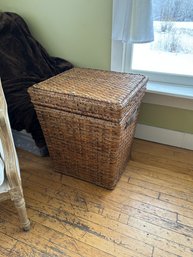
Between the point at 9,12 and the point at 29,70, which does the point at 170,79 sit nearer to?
the point at 29,70

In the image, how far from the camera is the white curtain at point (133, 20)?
1.10m

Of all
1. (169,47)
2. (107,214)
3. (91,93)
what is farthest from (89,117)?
(169,47)

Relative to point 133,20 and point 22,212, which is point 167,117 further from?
point 22,212

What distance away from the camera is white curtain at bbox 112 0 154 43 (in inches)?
43.2

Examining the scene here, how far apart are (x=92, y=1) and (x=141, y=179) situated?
1.12 m

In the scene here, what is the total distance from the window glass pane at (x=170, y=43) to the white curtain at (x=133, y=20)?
0.59 ft

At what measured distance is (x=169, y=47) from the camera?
4.36ft

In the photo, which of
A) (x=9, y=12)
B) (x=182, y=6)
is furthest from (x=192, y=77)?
(x=9, y=12)

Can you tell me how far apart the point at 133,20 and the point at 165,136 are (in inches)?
32.3

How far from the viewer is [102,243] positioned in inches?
37.1

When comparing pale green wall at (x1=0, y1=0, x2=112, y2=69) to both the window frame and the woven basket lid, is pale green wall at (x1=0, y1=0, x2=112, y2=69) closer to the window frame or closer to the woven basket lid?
the window frame

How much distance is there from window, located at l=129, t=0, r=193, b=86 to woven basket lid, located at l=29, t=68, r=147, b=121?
322 millimetres

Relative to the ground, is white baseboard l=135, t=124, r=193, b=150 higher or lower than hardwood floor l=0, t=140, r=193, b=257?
higher

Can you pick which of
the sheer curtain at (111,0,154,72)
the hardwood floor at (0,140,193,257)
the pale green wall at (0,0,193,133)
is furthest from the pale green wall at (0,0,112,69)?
the hardwood floor at (0,140,193,257)
